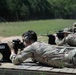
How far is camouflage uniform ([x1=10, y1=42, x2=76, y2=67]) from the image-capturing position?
18.1ft

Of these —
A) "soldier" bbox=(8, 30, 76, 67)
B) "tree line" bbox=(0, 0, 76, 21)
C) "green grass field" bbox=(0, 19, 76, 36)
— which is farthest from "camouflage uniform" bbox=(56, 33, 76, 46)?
"tree line" bbox=(0, 0, 76, 21)

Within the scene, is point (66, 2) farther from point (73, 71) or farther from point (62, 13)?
point (73, 71)

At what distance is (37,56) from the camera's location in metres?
5.64

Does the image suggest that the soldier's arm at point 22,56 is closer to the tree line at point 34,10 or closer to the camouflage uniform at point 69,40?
the camouflage uniform at point 69,40

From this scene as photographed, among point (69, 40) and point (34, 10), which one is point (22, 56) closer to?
point (69, 40)

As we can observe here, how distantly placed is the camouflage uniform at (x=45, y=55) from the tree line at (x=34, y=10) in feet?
191

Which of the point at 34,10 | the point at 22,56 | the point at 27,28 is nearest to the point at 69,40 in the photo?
the point at 22,56

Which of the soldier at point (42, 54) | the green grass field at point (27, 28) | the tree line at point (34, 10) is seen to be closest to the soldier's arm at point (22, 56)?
the soldier at point (42, 54)

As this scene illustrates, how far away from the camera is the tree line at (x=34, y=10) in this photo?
232 feet

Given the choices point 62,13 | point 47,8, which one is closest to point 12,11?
point 47,8

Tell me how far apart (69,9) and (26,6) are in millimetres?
36263

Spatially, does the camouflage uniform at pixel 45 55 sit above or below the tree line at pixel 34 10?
above

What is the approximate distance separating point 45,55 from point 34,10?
83227mm

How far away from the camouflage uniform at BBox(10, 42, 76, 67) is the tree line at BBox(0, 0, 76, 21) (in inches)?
2293
